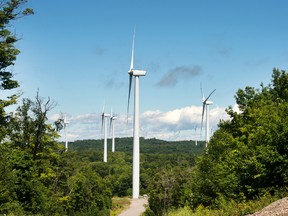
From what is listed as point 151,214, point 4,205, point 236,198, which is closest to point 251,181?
point 236,198

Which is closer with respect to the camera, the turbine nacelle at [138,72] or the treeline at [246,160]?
the treeline at [246,160]

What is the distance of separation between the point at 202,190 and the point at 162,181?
1735 inches

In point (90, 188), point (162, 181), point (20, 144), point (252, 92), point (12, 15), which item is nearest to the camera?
point (12, 15)

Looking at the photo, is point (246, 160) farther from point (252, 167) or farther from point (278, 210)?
point (278, 210)

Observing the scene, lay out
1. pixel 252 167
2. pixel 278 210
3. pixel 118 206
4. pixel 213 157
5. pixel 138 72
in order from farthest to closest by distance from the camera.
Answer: pixel 118 206, pixel 138 72, pixel 213 157, pixel 252 167, pixel 278 210

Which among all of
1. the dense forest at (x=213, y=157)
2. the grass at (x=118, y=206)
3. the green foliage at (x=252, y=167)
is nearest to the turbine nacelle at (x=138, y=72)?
the dense forest at (x=213, y=157)

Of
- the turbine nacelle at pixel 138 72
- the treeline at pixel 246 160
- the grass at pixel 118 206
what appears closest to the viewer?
the treeline at pixel 246 160

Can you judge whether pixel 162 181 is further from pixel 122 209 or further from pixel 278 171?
pixel 278 171

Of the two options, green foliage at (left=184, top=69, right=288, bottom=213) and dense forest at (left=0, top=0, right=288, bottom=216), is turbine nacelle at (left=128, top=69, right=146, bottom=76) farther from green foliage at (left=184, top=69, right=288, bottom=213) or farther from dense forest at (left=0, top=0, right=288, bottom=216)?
green foliage at (left=184, top=69, right=288, bottom=213)

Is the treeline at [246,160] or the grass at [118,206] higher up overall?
the treeline at [246,160]

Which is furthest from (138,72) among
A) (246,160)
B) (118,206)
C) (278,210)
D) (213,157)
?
(278,210)

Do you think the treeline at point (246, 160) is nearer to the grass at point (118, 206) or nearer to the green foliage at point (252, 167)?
the green foliage at point (252, 167)

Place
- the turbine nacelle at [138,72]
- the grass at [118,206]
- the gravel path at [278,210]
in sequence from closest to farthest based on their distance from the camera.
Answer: the gravel path at [278,210] < the turbine nacelle at [138,72] < the grass at [118,206]

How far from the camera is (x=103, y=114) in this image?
128625 mm
